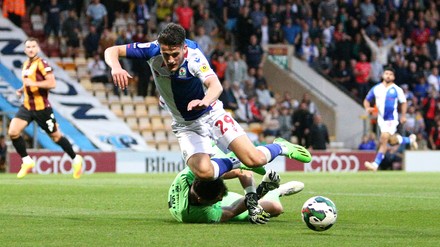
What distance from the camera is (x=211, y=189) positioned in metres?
9.92

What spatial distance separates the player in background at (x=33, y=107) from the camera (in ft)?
58.4

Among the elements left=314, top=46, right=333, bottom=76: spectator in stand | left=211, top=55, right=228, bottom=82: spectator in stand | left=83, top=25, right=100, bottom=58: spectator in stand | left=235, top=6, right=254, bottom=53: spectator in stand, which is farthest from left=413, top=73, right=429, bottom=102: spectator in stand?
left=83, top=25, right=100, bottom=58: spectator in stand

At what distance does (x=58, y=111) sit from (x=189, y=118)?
16.9m

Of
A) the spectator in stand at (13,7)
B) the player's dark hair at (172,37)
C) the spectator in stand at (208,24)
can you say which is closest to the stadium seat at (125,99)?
the spectator in stand at (208,24)

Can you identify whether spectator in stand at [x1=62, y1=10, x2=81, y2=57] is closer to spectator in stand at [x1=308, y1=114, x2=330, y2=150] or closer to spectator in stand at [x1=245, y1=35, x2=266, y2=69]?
spectator in stand at [x1=245, y1=35, x2=266, y2=69]

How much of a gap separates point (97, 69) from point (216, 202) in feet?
60.9

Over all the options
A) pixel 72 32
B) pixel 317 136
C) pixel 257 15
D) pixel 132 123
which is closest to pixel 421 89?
pixel 317 136

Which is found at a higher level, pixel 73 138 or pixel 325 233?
pixel 325 233

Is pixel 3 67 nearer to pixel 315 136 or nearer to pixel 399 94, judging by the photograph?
pixel 315 136

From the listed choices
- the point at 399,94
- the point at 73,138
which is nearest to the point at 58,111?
the point at 73,138

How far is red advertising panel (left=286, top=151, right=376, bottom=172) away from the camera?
27203mm

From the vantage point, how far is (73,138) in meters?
26.6

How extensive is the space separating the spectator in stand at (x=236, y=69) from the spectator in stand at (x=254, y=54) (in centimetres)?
63

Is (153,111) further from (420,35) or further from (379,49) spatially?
(420,35)
